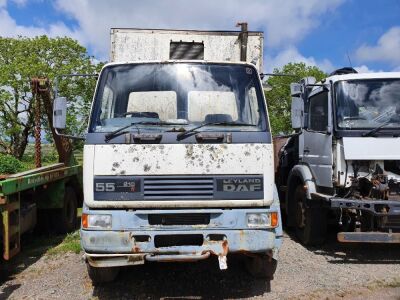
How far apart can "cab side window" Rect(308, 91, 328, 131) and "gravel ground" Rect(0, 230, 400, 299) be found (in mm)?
1872

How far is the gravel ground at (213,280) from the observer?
507 centimetres

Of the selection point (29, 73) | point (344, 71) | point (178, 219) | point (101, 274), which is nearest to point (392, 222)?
point (344, 71)

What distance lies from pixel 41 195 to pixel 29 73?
16591 mm

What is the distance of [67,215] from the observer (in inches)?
324

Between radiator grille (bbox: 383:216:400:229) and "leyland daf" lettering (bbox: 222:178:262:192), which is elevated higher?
"leyland daf" lettering (bbox: 222:178:262:192)

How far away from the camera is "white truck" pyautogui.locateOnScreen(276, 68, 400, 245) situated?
5.99 meters

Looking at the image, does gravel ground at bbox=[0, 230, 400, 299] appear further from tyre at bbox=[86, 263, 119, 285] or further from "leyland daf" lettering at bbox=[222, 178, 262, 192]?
"leyland daf" lettering at bbox=[222, 178, 262, 192]

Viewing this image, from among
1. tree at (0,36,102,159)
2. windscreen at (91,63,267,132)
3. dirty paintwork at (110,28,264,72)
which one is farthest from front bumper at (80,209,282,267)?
tree at (0,36,102,159)

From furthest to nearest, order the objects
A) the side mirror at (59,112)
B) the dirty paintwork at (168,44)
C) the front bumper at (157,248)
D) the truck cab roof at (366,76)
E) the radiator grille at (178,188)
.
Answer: the dirty paintwork at (168,44) → the truck cab roof at (366,76) → the side mirror at (59,112) → the radiator grille at (178,188) → the front bumper at (157,248)

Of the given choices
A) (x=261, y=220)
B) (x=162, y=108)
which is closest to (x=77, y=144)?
(x=162, y=108)

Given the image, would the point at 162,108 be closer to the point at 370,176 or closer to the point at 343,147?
the point at 343,147

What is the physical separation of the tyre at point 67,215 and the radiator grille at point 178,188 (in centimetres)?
382

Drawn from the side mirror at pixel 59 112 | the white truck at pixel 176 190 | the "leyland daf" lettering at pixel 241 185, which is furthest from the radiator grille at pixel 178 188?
the side mirror at pixel 59 112

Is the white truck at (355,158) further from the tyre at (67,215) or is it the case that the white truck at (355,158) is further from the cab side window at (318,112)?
the tyre at (67,215)
